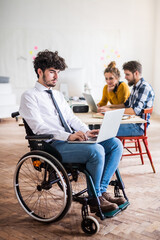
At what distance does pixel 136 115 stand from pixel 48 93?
1.17 m

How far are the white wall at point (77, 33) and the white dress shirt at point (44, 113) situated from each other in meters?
5.64

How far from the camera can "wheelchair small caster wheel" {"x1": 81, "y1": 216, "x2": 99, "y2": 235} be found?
185cm

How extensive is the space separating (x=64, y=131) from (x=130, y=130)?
1.17m

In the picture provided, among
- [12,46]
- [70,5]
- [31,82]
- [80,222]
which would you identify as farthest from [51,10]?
[80,222]

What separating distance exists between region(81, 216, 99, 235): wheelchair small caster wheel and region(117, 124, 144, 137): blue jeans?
4.34 ft

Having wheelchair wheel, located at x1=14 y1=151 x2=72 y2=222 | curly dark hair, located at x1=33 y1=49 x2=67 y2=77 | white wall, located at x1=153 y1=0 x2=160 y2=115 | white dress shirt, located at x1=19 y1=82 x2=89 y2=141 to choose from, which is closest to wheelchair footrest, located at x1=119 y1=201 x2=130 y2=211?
wheelchair wheel, located at x1=14 y1=151 x2=72 y2=222

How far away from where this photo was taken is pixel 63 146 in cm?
200

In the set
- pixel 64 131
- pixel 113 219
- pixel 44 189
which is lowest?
pixel 113 219

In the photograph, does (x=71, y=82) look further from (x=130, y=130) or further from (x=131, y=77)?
(x=130, y=130)

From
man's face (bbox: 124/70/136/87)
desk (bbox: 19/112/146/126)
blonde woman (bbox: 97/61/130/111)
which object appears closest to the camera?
desk (bbox: 19/112/146/126)

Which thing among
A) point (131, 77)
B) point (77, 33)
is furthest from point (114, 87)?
point (77, 33)

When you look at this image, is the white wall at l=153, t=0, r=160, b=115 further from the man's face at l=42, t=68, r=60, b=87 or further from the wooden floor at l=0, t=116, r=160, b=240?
the man's face at l=42, t=68, r=60, b=87

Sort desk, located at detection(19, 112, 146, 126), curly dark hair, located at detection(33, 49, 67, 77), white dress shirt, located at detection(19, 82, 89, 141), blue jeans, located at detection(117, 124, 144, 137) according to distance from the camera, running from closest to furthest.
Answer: white dress shirt, located at detection(19, 82, 89, 141), curly dark hair, located at detection(33, 49, 67, 77), desk, located at detection(19, 112, 146, 126), blue jeans, located at detection(117, 124, 144, 137)

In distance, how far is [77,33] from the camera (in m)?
7.72
